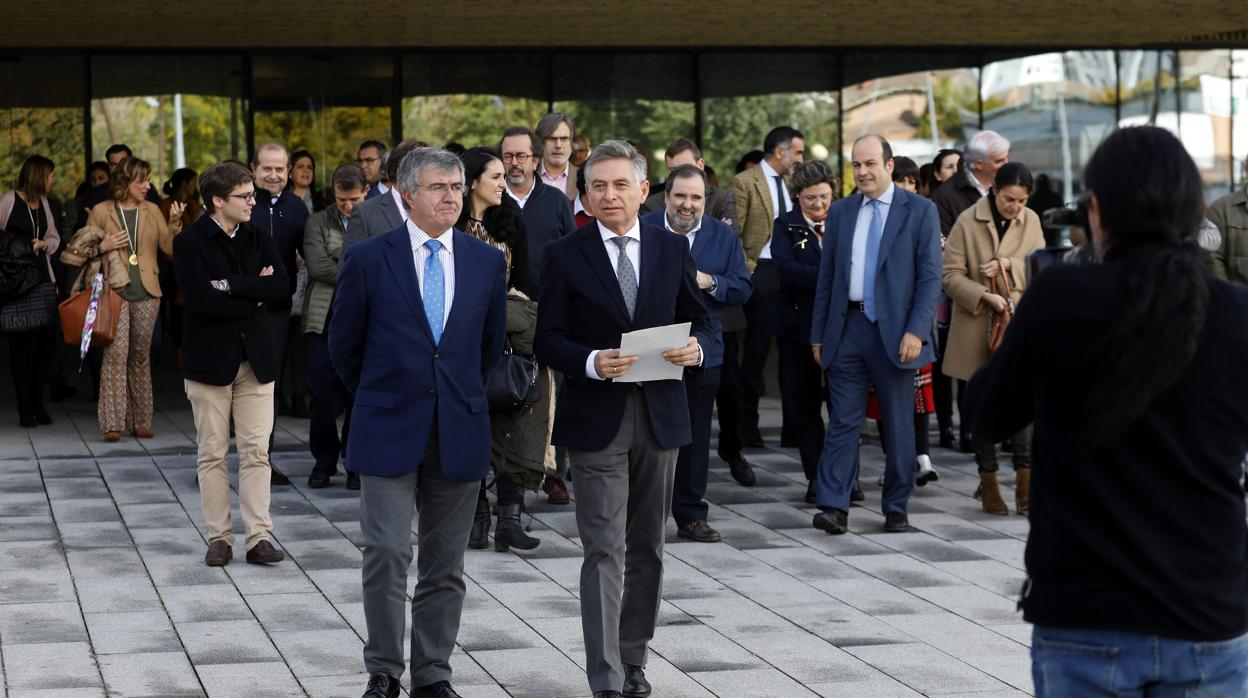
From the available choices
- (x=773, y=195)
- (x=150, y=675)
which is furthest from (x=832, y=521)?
(x=150, y=675)

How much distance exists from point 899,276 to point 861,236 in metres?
0.33

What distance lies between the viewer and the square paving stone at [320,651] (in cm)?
603

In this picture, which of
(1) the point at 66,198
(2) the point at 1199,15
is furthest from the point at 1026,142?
(1) the point at 66,198

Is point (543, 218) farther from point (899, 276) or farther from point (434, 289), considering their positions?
point (434, 289)

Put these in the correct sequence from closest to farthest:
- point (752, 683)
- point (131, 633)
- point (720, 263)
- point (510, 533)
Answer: point (752, 683) < point (131, 633) < point (510, 533) < point (720, 263)

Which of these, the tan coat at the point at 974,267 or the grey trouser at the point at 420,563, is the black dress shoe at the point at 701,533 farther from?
the grey trouser at the point at 420,563

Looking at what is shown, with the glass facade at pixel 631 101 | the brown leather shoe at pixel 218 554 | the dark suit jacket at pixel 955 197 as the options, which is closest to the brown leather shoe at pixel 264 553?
the brown leather shoe at pixel 218 554

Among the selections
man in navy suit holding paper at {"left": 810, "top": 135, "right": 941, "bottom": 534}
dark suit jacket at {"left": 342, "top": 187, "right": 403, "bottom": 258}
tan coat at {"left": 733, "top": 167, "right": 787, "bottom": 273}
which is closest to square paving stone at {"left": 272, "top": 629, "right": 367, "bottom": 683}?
dark suit jacket at {"left": 342, "top": 187, "right": 403, "bottom": 258}

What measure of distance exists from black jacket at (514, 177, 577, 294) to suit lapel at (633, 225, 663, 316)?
2.69m

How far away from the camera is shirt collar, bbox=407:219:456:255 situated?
575cm

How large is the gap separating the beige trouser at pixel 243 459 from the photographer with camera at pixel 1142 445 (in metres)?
5.40

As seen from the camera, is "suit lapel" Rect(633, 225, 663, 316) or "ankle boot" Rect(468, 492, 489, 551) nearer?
"suit lapel" Rect(633, 225, 663, 316)

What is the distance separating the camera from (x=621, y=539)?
5.65 metres

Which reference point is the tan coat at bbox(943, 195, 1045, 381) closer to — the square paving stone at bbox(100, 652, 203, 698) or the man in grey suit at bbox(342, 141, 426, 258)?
the man in grey suit at bbox(342, 141, 426, 258)
